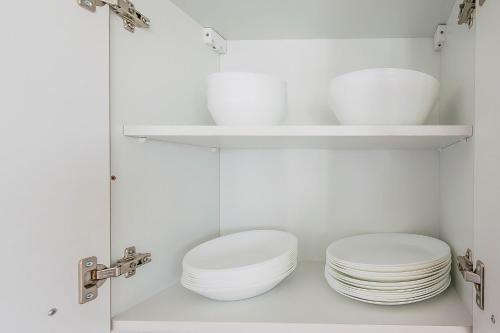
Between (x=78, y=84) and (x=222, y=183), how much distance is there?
1.96 feet

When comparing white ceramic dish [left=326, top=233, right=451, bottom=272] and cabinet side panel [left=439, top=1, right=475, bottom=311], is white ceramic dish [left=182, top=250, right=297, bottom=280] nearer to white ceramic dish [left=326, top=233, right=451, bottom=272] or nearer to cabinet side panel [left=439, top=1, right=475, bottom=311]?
white ceramic dish [left=326, top=233, right=451, bottom=272]

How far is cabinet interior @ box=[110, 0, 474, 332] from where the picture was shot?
2.18 ft

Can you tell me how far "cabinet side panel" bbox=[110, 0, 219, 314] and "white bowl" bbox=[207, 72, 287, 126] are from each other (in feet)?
0.48

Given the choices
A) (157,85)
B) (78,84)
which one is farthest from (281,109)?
(78,84)

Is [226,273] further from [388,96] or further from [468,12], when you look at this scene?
[468,12]

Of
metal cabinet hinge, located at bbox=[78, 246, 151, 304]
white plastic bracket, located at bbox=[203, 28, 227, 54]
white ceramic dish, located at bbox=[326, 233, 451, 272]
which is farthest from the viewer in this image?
white plastic bracket, located at bbox=[203, 28, 227, 54]

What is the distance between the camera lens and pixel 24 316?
45cm

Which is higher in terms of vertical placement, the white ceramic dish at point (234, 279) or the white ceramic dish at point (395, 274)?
the white ceramic dish at point (395, 274)

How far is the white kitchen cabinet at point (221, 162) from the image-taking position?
48 centimetres

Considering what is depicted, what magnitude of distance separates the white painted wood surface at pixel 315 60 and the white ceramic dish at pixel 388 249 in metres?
0.37

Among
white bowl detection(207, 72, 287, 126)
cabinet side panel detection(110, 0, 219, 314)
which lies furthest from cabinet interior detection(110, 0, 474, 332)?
white bowl detection(207, 72, 287, 126)

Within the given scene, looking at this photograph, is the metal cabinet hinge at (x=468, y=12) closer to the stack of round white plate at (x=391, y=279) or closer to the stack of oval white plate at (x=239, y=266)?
the stack of round white plate at (x=391, y=279)

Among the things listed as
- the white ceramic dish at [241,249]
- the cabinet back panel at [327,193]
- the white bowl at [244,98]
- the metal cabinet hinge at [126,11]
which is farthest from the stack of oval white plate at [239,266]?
the metal cabinet hinge at [126,11]

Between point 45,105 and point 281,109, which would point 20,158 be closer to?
point 45,105
